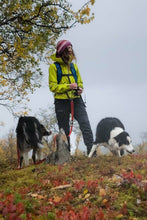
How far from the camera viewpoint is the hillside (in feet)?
12.4

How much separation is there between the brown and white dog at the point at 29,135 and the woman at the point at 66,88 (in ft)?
4.05

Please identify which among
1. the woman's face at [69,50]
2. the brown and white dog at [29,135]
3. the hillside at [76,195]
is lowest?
the hillside at [76,195]

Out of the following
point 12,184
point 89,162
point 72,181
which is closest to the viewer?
point 72,181

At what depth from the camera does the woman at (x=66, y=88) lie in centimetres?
734

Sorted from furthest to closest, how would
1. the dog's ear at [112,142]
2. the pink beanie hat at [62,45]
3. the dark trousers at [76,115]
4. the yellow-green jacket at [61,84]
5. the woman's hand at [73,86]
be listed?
the dog's ear at [112,142]
the dark trousers at [76,115]
the pink beanie hat at [62,45]
the yellow-green jacket at [61,84]
the woman's hand at [73,86]

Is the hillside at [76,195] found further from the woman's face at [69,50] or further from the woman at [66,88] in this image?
the woman's face at [69,50]

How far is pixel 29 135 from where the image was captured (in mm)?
8555

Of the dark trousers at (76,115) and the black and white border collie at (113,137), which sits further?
the black and white border collie at (113,137)

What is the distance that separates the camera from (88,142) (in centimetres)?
797

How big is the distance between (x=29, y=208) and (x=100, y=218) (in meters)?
1.32

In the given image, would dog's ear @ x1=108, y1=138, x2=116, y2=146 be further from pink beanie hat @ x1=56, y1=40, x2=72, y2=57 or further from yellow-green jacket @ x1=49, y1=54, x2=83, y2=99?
pink beanie hat @ x1=56, y1=40, x2=72, y2=57

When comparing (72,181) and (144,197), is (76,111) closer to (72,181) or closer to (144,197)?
(72,181)

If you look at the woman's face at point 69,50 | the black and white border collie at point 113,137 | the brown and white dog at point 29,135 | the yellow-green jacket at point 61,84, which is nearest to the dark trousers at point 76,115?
the yellow-green jacket at point 61,84

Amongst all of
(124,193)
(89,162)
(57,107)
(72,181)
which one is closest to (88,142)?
(89,162)
